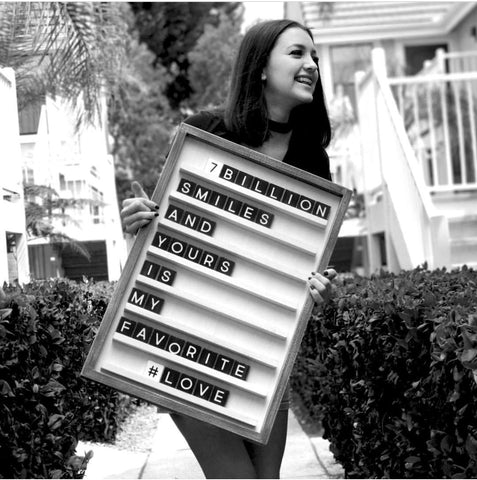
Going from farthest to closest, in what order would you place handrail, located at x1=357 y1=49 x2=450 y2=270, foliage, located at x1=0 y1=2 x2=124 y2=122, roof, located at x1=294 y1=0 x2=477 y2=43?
roof, located at x1=294 y1=0 x2=477 y2=43 < handrail, located at x1=357 y1=49 x2=450 y2=270 < foliage, located at x1=0 y1=2 x2=124 y2=122

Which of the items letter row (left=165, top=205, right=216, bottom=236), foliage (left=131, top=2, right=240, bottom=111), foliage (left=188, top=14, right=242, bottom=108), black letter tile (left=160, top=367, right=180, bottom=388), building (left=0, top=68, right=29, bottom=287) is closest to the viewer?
black letter tile (left=160, top=367, right=180, bottom=388)

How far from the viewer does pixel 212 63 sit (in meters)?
20.5

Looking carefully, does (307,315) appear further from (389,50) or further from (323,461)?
(389,50)

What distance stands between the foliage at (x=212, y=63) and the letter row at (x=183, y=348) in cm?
1705

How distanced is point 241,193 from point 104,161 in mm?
3947

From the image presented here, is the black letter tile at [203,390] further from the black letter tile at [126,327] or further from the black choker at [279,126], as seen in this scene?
the black choker at [279,126]

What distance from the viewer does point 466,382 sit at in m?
2.77

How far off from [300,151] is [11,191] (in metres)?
2.58

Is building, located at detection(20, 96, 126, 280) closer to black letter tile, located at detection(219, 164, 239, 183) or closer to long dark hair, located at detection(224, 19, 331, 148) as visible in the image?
long dark hair, located at detection(224, 19, 331, 148)

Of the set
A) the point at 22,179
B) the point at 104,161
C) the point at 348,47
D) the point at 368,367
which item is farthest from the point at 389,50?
the point at 368,367

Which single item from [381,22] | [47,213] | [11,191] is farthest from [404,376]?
[381,22]

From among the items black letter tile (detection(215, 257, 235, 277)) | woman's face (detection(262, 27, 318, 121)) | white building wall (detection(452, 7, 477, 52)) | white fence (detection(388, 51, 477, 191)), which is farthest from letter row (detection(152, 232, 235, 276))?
white building wall (detection(452, 7, 477, 52))

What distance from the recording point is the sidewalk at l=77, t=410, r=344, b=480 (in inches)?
224

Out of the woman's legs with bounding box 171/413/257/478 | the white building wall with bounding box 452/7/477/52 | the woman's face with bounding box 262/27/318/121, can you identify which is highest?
the white building wall with bounding box 452/7/477/52
